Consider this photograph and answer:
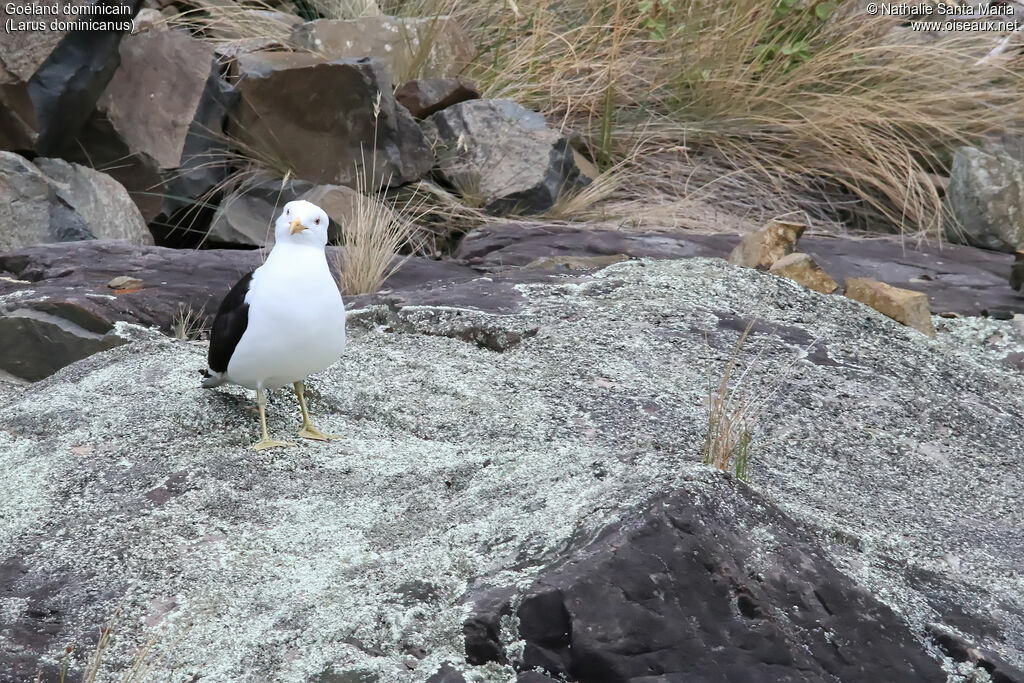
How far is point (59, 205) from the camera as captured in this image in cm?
540

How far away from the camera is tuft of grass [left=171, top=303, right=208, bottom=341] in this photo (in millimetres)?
4141

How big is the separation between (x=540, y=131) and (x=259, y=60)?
5.10 ft

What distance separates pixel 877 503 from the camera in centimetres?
267

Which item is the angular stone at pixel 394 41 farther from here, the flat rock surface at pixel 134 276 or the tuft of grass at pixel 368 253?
the flat rock surface at pixel 134 276

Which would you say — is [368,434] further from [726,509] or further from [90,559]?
[726,509]

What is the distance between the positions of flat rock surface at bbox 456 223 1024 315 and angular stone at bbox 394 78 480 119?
1.30 m

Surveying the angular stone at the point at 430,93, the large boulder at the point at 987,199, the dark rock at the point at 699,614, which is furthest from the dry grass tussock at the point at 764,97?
the dark rock at the point at 699,614

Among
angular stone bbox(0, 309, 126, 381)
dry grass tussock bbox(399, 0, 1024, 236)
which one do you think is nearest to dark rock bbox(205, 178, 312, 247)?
dry grass tussock bbox(399, 0, 1024, 236)

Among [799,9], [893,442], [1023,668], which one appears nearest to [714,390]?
[893,442]

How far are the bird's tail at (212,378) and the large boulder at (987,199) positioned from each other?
403 centimetres

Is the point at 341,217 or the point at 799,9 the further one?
the point at 799,9

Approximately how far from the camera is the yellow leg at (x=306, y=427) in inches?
117

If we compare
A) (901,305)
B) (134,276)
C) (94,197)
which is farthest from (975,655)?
(94,197)

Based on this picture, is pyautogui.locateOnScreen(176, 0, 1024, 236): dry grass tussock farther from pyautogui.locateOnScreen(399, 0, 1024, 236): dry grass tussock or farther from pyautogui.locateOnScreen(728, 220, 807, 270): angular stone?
pyautogui.locateOnScreen(728, 220, 807, 270): angular stone
